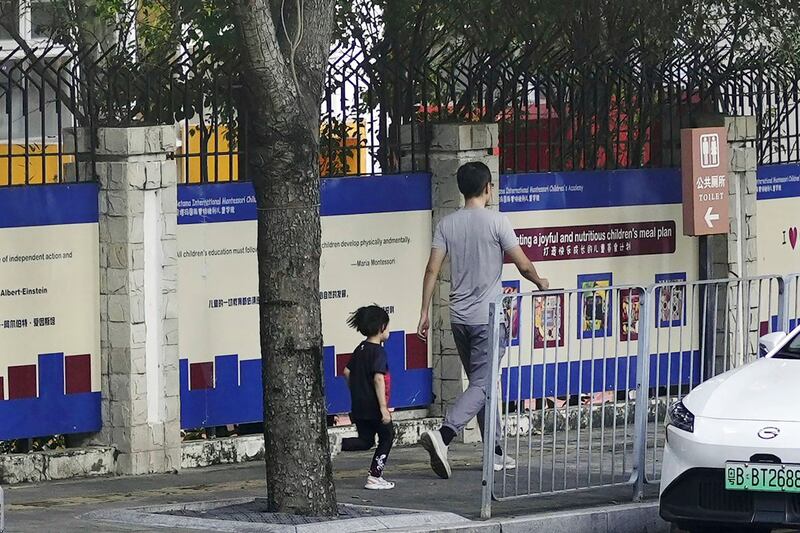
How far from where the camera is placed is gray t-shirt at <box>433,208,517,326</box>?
37.1 feet

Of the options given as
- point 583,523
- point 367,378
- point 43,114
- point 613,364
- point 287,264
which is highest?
point 43,114

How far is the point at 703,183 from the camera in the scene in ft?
48.0

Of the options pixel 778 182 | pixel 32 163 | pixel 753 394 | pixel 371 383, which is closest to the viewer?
pixel 753 394

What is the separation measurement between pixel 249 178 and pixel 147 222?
37.7 inches

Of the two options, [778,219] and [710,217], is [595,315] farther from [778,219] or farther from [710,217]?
[778,219]

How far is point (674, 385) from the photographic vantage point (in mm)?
10750

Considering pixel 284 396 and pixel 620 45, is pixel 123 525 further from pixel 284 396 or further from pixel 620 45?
pixel 620 45

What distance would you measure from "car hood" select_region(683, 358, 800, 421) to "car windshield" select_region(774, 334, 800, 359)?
0.09 metres

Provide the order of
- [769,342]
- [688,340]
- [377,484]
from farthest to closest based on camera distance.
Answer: [377,484] < [688,340] < [769,342]

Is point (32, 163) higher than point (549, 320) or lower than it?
higher

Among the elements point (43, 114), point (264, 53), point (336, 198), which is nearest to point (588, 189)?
point (336, 198)

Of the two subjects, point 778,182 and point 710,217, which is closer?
point 710,217

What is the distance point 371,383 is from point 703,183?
4722mm

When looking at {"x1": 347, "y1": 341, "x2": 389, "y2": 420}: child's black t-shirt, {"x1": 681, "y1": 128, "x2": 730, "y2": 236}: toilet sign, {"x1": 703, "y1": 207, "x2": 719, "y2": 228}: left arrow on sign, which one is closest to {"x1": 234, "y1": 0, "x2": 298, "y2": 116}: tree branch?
{"x1": 347, "y1": 341, "x2": 389, "y2": 420}: child's black t-shirt
